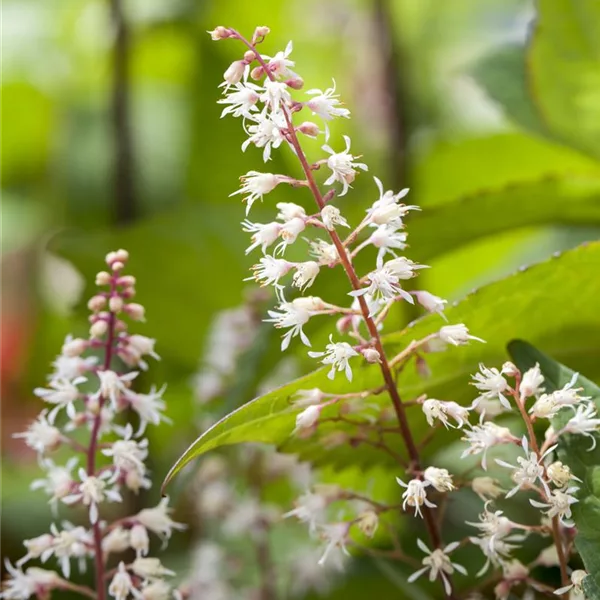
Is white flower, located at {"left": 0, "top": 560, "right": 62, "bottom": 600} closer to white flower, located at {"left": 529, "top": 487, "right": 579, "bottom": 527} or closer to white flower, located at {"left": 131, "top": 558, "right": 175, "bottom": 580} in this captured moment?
white flower, located at {"left": 131, "top": 558, "right": 175, "bottom": 580}

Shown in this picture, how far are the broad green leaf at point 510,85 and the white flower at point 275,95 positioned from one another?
36 centimetres

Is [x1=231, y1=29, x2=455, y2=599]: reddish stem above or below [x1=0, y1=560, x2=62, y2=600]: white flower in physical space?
above

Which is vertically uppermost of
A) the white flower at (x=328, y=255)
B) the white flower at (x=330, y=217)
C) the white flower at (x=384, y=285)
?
the white flower at (x=330, y=217)

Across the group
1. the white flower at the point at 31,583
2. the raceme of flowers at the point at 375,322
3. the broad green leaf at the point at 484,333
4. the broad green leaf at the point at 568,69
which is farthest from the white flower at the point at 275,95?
the broad green leaf at the point at 568,69

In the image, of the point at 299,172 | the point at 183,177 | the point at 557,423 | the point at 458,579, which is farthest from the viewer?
the point at 183,177

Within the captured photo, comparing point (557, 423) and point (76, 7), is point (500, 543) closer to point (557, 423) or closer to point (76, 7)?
point (557, 423)

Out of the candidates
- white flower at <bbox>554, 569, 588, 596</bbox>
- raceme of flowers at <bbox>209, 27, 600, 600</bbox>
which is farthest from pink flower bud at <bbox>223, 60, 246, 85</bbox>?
white flower at <bbox>554, 569, 588, 596</bbox>

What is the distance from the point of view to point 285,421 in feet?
1.25

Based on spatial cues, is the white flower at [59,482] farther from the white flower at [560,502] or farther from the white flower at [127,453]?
the white flower at [560,502]

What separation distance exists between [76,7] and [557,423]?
94 centimetres

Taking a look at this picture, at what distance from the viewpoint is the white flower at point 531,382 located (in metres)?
0.32

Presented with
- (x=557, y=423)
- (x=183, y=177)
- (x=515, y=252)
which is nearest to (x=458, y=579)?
(x=557, y=423)

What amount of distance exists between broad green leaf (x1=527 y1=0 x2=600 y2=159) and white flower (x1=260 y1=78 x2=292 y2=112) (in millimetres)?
318

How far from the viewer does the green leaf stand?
0.31 metres
